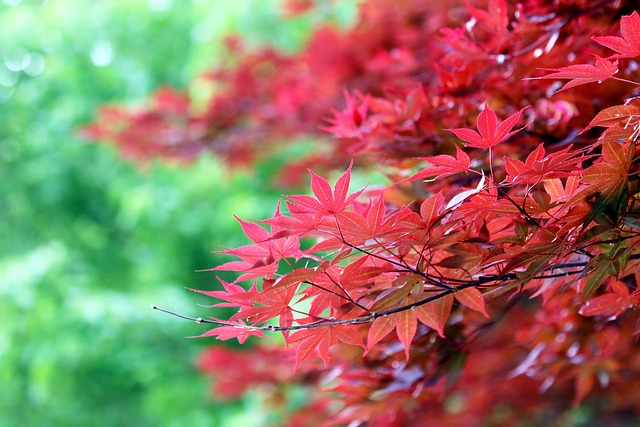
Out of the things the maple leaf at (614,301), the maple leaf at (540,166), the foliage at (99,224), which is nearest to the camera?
the maple leaf at (540,166)

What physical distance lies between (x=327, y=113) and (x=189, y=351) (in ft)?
8.93

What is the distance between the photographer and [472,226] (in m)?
0.55

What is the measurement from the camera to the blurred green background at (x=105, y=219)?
372 cm

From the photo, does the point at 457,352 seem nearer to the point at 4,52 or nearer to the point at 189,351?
the point at 189,351

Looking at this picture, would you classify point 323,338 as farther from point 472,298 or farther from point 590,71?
point 590,71

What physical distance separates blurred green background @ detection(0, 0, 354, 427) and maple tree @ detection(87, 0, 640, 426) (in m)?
2.42

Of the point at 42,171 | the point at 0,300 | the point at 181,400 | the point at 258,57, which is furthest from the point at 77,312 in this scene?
the point at 258,57

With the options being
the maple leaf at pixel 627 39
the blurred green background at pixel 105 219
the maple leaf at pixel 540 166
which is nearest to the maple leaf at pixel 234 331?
the maple leaf at pixel 540 166

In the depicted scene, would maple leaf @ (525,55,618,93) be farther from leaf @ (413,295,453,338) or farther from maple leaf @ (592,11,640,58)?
leaf @ (413,295,453,338)

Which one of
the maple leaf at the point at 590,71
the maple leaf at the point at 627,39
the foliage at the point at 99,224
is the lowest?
the foliage at the point at 99,224

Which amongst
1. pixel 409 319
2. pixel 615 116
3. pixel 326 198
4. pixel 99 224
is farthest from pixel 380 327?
pixel 99 224

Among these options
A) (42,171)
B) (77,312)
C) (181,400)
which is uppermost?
(42,171)

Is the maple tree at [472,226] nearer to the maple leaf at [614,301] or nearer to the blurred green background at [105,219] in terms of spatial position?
the maple leaf at [614,301]

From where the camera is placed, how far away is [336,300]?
562 millimetres
